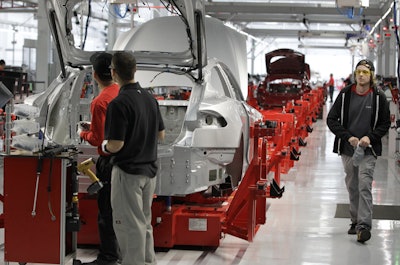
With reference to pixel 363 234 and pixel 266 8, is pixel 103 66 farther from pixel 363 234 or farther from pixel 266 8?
pixel 266 8

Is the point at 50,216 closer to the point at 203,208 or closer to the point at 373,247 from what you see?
the point at 203,208

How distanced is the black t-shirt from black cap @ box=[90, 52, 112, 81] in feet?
1.85

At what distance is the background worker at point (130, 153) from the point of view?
444 cm

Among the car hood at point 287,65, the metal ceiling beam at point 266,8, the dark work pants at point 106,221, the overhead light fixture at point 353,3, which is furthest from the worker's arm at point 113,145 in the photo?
the metal ceiling beam at point 266,8

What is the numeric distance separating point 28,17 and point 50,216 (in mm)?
35227

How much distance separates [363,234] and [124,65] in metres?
2.99

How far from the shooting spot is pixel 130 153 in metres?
4.48

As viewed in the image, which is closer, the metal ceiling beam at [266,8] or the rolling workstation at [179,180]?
the rolling workstation at [179,180]

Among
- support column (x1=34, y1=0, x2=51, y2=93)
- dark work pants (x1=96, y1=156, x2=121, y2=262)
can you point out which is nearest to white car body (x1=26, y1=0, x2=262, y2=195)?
dark work pants (x1=96, y1=156, x2=121, y2=262)

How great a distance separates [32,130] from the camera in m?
4.99

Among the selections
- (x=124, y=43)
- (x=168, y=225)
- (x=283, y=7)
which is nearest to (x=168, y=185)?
(x=168, y=225)

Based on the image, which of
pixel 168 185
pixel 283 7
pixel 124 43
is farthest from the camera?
pixel 283 7

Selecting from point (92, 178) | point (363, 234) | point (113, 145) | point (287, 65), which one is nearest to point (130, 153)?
point (113, 145)

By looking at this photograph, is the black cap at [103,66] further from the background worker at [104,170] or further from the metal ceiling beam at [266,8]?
the metal ceiling beam at [266,8]
